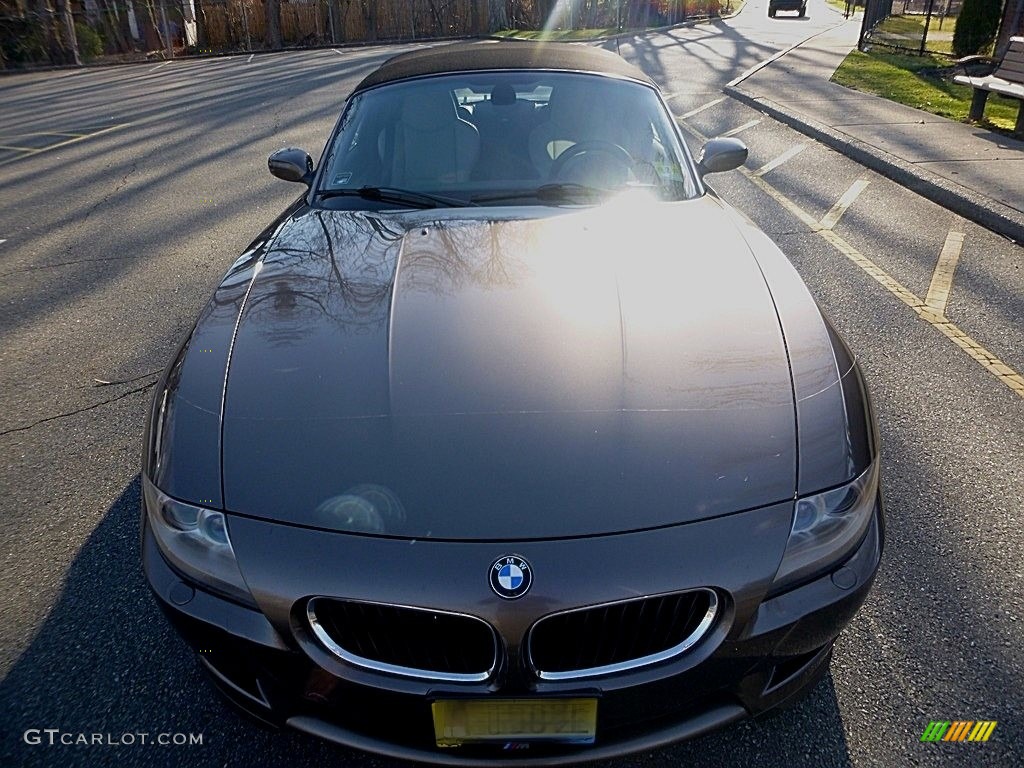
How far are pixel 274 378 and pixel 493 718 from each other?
0.97m

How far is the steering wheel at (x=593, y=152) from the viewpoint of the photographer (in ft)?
10.0

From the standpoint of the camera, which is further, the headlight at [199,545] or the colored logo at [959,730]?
the colored logo at [959,730]

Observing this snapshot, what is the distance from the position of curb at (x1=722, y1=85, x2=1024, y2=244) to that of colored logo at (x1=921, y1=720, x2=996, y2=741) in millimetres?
4699

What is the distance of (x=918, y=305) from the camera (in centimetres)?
441

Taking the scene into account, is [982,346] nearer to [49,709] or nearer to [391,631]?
[391,631]

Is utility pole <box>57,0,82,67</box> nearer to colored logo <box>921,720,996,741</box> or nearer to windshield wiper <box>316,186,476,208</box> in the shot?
windshield wiper <box>316,186,476,208</box>

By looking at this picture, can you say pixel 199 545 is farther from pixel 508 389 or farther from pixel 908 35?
pixel 908 35

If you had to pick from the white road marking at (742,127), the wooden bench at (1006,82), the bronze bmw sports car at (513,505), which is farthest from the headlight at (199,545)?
the wooden bench at (1006,82)

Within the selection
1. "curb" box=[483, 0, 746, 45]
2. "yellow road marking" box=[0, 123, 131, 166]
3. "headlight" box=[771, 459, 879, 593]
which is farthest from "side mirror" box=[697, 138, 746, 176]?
"curb" box=[483, 0, 746, 45]

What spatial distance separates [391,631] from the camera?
1.50m

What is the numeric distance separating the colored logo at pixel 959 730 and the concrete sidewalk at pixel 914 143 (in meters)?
4.73

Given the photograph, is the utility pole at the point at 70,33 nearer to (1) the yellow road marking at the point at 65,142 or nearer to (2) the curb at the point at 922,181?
(1) the yellow road marking at the point at 65,142

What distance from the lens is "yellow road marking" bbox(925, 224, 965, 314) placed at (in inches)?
176

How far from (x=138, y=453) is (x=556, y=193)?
1973 millimetres
